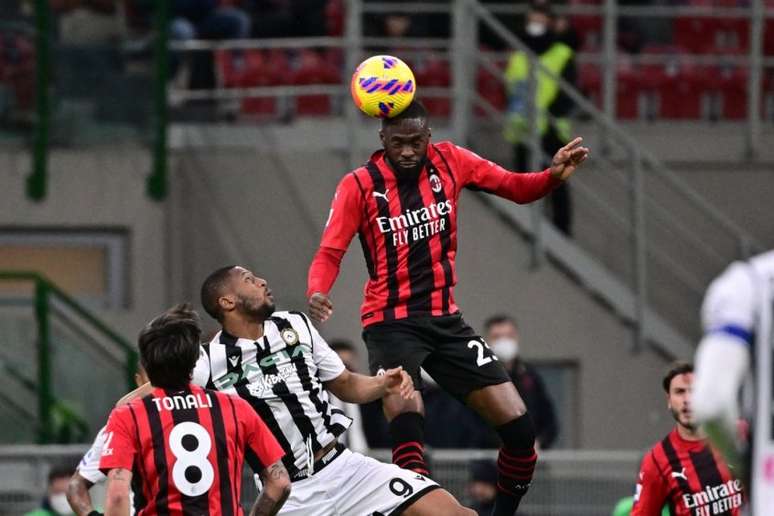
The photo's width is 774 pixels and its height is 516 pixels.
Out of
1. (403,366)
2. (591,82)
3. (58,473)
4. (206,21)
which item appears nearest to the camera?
(403,366)

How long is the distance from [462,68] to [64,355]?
14.0 feet

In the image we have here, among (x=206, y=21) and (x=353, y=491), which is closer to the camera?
(x=353, y=491)

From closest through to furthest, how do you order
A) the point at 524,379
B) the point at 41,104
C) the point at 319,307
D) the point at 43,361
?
the point at 319,307 → the point at 524,379 → the point at 43,361 → the point at 41,104

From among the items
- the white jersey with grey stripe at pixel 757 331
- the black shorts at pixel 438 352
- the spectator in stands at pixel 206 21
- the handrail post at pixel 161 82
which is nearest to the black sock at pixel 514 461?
the black shorts at pixel 438 352

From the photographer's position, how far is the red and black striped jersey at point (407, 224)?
9.34 meters

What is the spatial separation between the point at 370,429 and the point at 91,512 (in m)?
5.73

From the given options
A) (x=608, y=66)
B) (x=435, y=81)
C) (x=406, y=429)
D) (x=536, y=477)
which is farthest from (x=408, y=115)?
(x=608, y=66)

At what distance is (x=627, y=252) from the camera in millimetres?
17734

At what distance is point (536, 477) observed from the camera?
45.0ft

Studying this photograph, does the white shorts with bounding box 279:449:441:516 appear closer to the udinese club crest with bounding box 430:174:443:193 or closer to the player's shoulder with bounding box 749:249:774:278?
the udinese club crest with bounding box 430:174:443:193

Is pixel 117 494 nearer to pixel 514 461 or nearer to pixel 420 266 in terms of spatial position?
pixel 420 266

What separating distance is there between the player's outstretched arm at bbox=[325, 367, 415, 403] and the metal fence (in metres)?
4.20

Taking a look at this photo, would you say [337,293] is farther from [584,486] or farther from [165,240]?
[584,486]

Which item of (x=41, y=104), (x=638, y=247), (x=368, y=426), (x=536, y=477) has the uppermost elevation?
(x=41, y=104)
